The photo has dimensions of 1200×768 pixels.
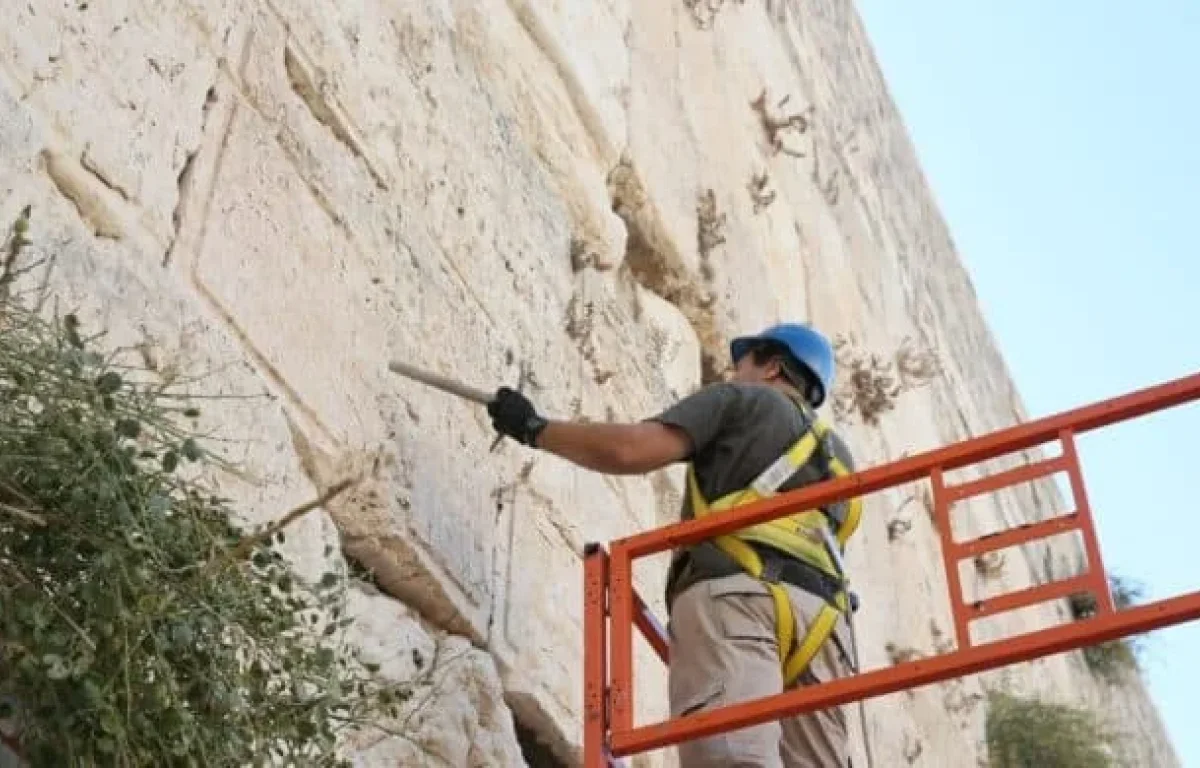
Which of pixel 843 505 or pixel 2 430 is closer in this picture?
pixel 2 430

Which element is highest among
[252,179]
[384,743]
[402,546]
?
[252,179]

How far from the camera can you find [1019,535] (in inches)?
131

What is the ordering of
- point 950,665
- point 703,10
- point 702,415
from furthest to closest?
point 703,10
point 702,415
point 950,665

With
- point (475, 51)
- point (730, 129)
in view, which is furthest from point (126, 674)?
point (730, 129)

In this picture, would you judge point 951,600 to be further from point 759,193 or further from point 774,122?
point 774,122

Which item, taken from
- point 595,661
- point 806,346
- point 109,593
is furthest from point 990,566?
point 109,593

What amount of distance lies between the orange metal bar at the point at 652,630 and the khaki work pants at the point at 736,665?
6cm

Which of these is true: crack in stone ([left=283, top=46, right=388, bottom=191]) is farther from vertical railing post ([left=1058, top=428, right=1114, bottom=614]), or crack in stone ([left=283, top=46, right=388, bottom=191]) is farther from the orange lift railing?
vertical railing post ([left=1058, top=428, right=1114, bottom=614])

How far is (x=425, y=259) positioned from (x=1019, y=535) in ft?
4.86

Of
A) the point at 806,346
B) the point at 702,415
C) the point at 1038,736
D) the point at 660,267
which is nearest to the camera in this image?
the point at 702,415

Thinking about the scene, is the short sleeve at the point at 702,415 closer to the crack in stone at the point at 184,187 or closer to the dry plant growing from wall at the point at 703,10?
the crack in stone at the point at 184,187

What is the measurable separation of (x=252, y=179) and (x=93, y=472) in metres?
1.31

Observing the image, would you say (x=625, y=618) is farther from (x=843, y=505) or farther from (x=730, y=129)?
(x=730, y=129)

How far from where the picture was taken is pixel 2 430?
2.32 meters
